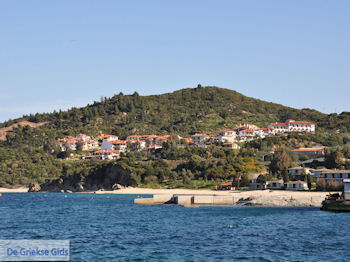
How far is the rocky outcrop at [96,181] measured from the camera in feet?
415

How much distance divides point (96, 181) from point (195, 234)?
95.5 m

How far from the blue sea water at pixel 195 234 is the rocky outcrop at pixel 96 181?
61.8 metres

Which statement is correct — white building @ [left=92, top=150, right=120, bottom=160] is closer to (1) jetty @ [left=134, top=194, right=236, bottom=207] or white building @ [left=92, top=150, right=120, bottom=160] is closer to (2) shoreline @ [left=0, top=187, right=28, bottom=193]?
(2) shoreline @ [left=0, top=187, right=28, bottom=193]

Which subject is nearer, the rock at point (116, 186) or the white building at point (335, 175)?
the white building at point (335, 175)

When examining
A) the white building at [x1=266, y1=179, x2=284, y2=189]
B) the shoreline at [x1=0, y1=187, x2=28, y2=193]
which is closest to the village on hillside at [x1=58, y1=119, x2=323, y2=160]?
the shoreline at [x1=0, y1=187, x2=28, y2=193]

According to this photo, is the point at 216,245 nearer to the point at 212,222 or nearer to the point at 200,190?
the point at 212,222

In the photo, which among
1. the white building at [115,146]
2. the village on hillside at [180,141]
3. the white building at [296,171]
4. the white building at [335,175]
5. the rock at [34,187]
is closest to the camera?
the white building at [335,175]

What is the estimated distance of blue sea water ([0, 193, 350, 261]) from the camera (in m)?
32.4

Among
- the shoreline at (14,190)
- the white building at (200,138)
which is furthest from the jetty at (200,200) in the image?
the white building at (200,138)

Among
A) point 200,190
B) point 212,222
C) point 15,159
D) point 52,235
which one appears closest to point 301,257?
point 212,222

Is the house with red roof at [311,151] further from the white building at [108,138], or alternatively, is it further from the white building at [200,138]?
the white building at [108,138]

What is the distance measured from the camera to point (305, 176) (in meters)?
90.6

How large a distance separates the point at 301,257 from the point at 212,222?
20.2 meters

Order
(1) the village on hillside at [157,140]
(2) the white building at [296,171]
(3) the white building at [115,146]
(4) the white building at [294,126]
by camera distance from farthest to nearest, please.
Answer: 1. (4) the white building at [294,126]
2. (3) the white building at [115,146]
3. (1) the village on hillside at [157,140]
4. (2) the white building at [296,171]
